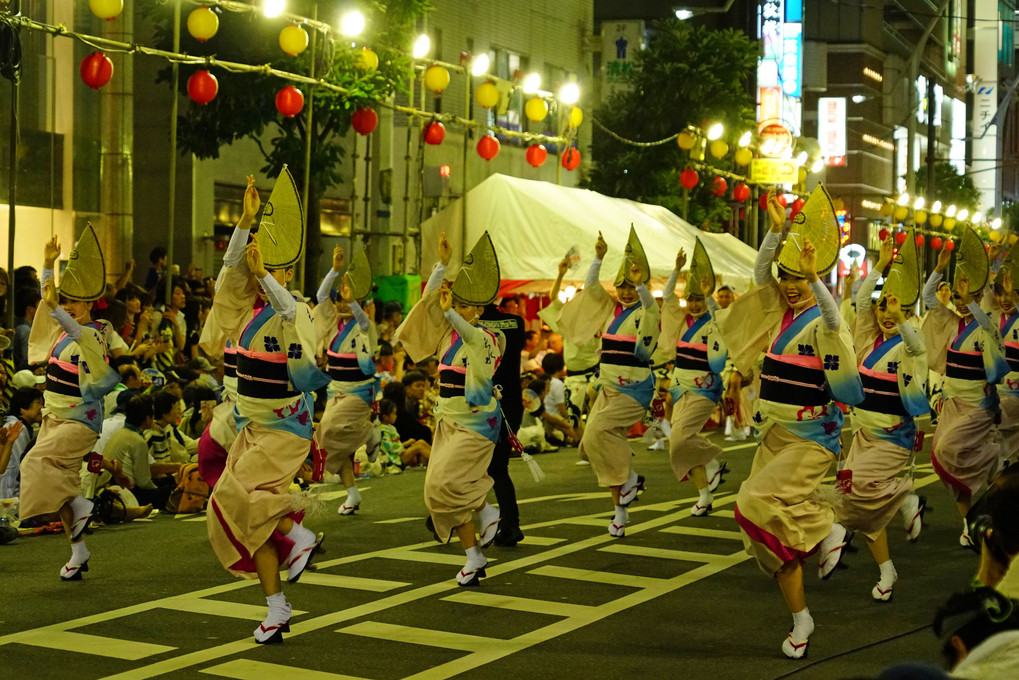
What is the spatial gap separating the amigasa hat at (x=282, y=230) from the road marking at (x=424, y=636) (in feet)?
6.69

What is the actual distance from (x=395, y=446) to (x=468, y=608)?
652cm

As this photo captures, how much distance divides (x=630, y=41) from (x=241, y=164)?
13.9 metres

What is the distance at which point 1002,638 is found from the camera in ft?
9.03

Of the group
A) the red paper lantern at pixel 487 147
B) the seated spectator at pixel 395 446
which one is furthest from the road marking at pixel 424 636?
the red paper lantern at pixel 487 147

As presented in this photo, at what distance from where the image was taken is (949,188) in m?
58.5

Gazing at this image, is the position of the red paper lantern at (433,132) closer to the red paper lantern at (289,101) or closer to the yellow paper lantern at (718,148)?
the red paper lantern at (289,101)

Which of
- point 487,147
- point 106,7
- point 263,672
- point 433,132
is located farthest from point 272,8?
point 263,672

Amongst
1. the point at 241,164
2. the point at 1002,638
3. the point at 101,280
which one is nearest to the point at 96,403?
the point at 101,280

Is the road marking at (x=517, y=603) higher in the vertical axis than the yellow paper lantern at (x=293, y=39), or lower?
lower

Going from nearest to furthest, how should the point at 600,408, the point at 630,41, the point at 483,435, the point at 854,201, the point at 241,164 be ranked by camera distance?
the point at 483,435
the point at 600,408
the point at 241,164
the point at 630,41
the point at 854,201

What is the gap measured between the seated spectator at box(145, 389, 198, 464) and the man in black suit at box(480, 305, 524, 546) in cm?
312

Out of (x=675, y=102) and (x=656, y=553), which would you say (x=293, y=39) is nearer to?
(x=656, y=553)

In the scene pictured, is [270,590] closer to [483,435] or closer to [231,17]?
[483,435]

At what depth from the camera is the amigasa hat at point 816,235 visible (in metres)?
7.53
